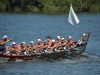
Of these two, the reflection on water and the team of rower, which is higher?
the team of rower

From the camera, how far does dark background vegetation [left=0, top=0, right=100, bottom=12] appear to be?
91125mm

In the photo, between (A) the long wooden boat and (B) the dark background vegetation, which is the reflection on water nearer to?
(A) the long wooden boat

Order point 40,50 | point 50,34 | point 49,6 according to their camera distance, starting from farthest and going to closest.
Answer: point 49,6 < point 50,34 < point 40,50

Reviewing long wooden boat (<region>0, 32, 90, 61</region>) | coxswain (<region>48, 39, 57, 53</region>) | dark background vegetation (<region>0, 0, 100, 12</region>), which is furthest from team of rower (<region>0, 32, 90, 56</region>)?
dark background vegetation (<region>0, 0, 100, 12</region>)

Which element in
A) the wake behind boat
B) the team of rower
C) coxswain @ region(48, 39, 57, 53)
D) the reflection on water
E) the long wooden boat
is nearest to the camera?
the reflection on water

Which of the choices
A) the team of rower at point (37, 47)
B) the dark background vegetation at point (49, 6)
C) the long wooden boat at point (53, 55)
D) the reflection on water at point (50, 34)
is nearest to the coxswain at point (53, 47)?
the team of rower at point (37, 47)

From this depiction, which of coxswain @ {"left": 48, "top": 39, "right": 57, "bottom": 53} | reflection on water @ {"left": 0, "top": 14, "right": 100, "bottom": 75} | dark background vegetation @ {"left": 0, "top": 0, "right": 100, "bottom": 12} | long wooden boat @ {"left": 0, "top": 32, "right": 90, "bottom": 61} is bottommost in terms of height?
dark background vegetation @ {"left": 0, "top": 0, "right": 100, "bottom": 12}

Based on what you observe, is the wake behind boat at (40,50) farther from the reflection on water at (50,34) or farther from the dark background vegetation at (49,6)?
the dark background vegetation at (49,6)

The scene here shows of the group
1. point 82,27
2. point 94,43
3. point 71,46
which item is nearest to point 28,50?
point 71,46

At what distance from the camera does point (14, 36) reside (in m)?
53.8

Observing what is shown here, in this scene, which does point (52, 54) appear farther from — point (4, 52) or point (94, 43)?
point (94, 43)

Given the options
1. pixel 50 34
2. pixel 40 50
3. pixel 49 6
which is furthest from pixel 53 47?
pixel 49 6

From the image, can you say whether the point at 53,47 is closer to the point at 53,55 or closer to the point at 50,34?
the point at 53,55

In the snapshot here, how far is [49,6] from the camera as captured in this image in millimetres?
91188
